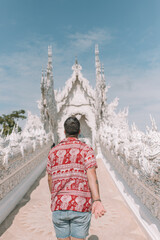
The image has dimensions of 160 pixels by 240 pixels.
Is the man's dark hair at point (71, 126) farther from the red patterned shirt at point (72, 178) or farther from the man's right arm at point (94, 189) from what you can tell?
the man's right arm at point (94, 189)

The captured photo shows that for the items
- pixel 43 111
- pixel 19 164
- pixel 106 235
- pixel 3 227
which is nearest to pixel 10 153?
pixel 19 164

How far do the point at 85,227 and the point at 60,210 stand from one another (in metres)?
0.21

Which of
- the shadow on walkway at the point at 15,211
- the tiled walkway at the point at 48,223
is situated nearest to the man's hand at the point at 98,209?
the tiled walkway at the point at 48,223

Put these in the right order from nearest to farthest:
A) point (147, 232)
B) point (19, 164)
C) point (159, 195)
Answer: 1. point (159, 195)
2. point (147, 232)
3. point (19, 164)

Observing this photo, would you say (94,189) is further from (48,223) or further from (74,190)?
(48,223)

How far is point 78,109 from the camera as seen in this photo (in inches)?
499

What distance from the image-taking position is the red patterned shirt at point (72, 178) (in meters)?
1.32

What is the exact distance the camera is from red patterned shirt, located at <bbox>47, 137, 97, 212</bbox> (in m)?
1.32

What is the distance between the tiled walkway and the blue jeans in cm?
129

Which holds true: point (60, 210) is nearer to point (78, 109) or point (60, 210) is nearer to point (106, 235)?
point (106, 235)

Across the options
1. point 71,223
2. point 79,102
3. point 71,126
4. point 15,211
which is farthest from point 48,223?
point 79,102

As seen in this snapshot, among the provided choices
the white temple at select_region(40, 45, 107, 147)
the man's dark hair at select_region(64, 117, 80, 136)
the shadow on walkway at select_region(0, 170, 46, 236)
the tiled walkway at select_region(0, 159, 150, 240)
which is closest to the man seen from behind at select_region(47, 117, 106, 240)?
the man's dark hair at select_region(64, 117, 80, 136)

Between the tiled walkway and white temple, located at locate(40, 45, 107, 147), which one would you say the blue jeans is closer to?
the tiled walkway

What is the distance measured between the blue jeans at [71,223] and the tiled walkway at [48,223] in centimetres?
129
